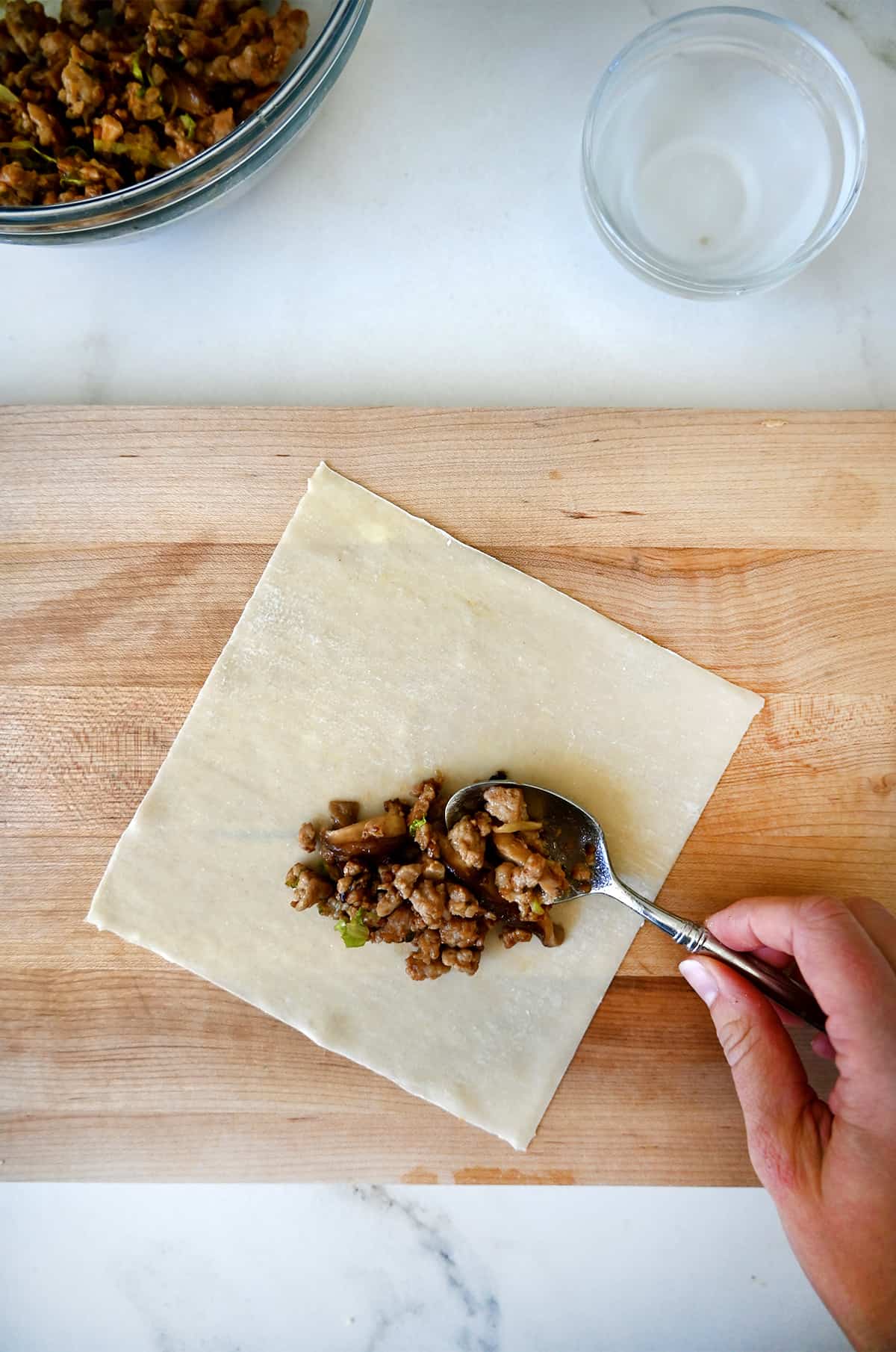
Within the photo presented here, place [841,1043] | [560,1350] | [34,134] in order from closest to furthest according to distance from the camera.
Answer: [841,1043]
[34,134]
[560,1350]

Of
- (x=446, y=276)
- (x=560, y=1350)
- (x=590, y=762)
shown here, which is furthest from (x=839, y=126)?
(x=560, y=1350)

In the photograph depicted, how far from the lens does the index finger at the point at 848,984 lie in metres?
1.26

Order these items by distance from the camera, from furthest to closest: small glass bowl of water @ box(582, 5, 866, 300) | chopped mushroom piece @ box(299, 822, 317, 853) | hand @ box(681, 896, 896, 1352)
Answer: small glass bowl of water @ box(582, 5, 866, 300) → chopped mushroom piece @ box(299, 822, 317, 853) → hand @ box(681, 896, 896, 1352)

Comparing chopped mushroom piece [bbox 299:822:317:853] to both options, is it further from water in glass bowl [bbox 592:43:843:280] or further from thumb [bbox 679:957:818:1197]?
water in glass bowl [bbox 592:43:843:280]

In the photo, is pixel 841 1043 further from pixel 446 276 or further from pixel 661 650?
pixel 446 276

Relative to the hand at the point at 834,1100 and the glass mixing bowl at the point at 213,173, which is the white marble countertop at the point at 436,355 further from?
the hand at the point at 834,1100

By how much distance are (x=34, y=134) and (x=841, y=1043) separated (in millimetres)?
1967

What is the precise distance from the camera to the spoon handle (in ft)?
4.56

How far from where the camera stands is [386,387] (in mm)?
1661

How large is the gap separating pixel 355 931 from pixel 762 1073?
2.25 feet

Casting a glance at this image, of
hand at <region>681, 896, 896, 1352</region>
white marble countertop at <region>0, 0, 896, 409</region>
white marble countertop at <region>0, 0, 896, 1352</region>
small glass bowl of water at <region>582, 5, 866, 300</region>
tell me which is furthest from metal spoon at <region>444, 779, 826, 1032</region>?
small glass bowl of water at <region>582, 5, 866, 300</region>

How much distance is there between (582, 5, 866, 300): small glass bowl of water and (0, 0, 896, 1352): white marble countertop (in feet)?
0.25

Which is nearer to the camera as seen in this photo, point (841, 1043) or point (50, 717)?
point (841, 1043)

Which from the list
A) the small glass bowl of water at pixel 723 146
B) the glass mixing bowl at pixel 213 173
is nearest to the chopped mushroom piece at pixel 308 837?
the glass mixing bowl at pixel 213 173
